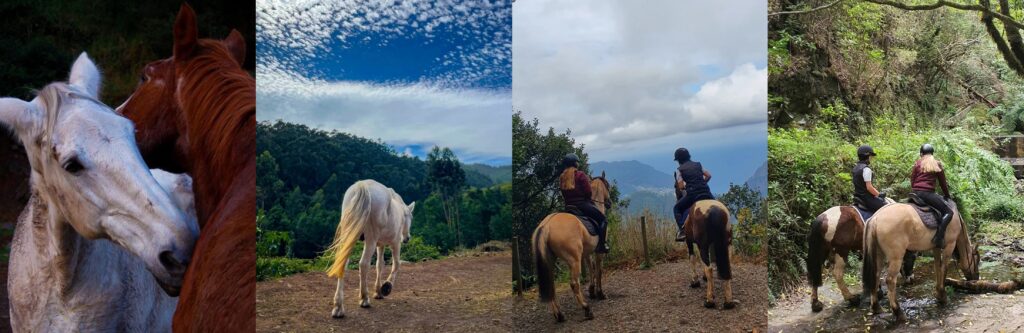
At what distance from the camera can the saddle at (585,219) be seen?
15.9ft

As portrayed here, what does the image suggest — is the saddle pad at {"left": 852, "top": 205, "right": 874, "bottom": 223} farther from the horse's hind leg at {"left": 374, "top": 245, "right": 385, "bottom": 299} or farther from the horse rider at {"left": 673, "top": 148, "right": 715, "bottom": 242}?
the horse's hind leg at {"left": 374, "top": 245, "right": 385, "bottom": 299}

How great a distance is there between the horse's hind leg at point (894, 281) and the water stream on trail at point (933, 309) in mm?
34

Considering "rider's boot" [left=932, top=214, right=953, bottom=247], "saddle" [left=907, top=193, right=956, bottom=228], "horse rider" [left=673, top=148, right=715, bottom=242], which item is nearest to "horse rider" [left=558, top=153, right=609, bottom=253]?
Answer: "horse rider" [left=673, top=148, right=715, bottom=242]

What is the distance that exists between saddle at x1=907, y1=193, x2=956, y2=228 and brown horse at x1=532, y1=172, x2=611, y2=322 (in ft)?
6.70

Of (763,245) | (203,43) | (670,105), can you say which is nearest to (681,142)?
(670,105)

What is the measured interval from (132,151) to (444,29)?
1.98 m

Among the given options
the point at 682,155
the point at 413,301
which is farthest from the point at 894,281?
the point at 413,301

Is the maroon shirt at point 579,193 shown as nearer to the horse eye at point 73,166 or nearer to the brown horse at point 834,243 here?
the brown horse at point 834,243

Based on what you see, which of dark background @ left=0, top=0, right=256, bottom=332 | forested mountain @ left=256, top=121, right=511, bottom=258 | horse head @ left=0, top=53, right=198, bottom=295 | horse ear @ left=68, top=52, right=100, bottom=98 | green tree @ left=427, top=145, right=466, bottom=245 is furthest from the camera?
green tree @ left=427, top=145, right=466, bottom=245

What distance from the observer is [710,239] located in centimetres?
490

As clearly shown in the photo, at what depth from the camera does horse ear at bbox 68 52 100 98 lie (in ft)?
9.58

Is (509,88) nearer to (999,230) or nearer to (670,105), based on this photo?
(670,105)

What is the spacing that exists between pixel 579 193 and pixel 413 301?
1.43 m

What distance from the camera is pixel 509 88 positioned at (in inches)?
165
